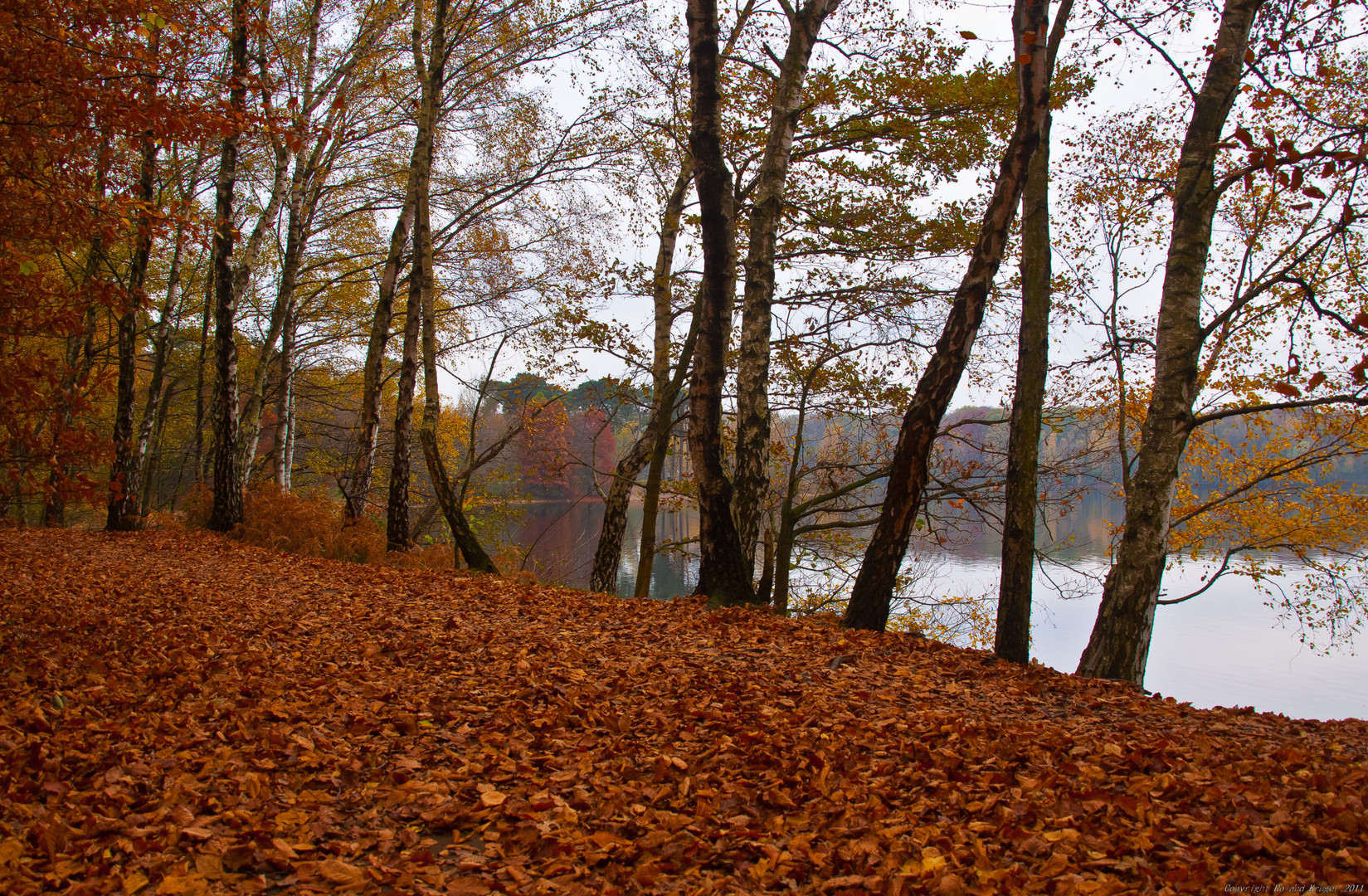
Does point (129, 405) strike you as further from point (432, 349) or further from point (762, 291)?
point (762, 291)

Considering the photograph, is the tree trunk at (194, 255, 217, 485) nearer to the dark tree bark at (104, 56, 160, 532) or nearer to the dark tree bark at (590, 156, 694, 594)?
the dark tree bark at (104, 56, 160, 532)

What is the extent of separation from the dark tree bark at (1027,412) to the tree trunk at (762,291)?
207cm

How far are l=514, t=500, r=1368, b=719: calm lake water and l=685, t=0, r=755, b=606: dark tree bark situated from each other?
12.7 ft

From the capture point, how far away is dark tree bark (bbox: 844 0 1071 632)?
525 centimetres

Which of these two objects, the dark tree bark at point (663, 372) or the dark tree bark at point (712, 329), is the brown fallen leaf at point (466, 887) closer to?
the dark tree bark at point (712, 329)

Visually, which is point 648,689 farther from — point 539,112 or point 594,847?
point 539,112

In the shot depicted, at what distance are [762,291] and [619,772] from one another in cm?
474

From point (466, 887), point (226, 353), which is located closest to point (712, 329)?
point (466, 887)


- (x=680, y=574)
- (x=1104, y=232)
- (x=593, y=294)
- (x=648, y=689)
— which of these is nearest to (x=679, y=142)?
(x=593, y=294)

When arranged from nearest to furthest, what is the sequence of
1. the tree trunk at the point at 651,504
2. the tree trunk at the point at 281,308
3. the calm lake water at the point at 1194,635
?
the tree trunk at the point at 651,504 < the tree trunk at the point at 281,308 < the calm lake water at the point at 1194,635

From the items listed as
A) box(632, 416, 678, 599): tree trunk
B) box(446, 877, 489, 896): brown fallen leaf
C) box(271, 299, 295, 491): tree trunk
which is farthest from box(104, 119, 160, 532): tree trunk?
box(446, 877, 489, 896): brown fallen leaf

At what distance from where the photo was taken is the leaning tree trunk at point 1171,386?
4.95m

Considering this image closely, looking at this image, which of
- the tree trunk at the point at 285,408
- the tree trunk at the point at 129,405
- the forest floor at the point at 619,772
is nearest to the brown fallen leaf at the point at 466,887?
the forest floor at the point at 619,772

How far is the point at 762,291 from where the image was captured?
21.7 ft
